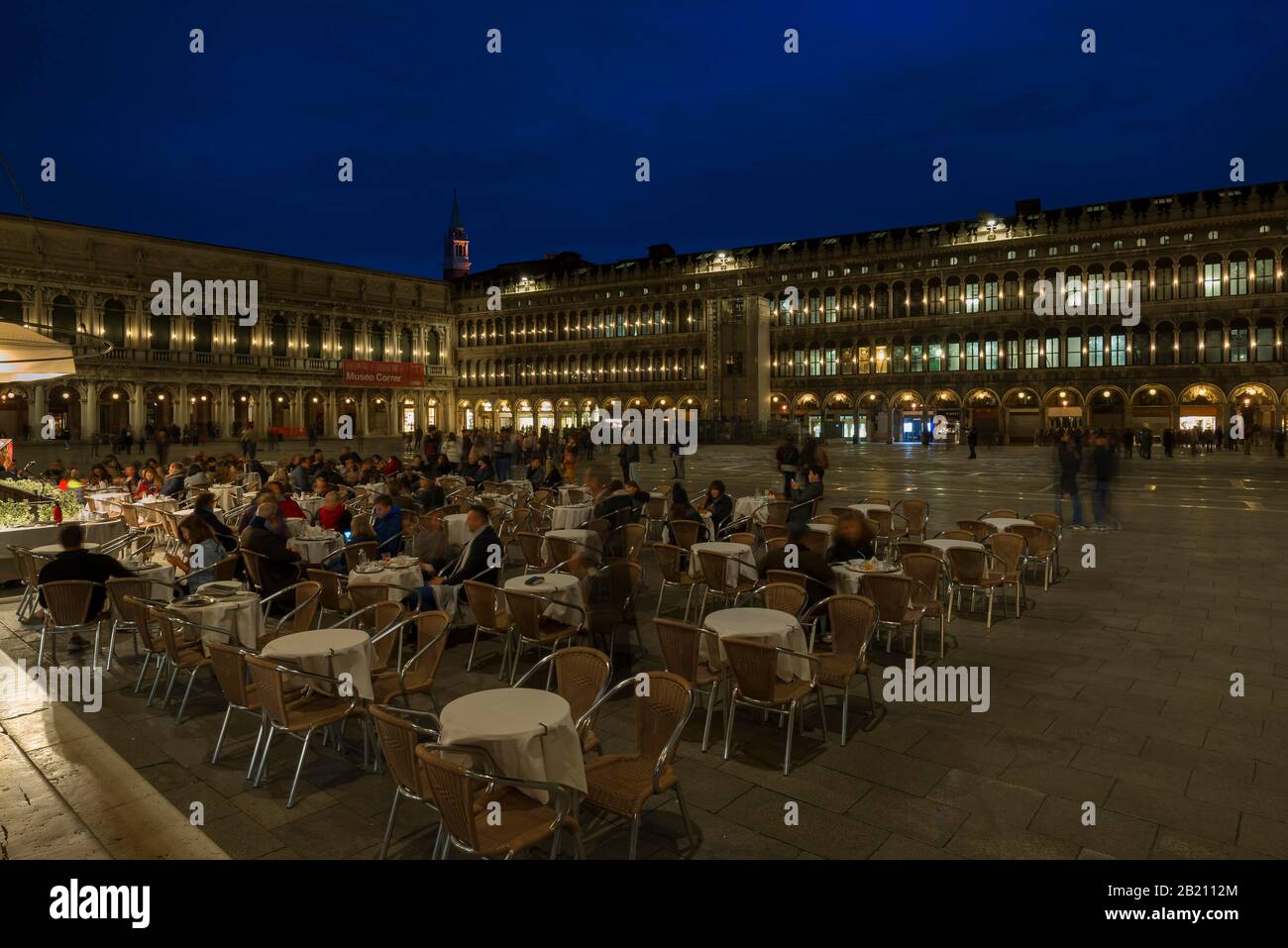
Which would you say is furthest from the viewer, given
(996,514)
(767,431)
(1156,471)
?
(767,431)

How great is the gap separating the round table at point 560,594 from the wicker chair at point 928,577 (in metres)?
2.76

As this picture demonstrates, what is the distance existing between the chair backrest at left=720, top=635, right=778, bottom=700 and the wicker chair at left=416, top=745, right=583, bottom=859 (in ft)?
5.07

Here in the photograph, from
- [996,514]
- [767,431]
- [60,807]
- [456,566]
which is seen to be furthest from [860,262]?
[60,807]

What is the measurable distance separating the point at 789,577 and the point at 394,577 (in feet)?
11.1

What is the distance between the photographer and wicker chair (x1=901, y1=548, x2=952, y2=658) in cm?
659

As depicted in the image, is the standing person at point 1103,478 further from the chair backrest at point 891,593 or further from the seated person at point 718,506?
the chair backrest at point 891,593

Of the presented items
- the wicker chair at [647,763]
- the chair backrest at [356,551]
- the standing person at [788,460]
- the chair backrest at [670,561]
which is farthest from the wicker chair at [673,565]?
the standing person at [788,460]

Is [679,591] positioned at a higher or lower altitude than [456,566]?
lower

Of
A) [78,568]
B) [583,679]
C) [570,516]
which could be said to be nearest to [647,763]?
[583,679]

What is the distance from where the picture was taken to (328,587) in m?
6.89

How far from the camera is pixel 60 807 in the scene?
4059mm
